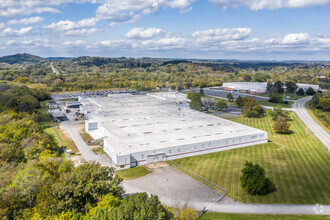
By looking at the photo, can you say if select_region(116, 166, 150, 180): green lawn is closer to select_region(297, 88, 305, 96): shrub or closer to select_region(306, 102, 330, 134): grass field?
select_region(306, 102, 330, 134): grass field

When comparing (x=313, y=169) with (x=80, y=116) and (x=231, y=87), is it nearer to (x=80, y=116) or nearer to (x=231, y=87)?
(x=80, y=116)

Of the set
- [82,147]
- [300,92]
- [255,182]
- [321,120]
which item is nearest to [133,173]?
[82,147]

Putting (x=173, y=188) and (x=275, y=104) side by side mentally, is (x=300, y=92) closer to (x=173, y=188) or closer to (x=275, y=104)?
(x=275, y=104)

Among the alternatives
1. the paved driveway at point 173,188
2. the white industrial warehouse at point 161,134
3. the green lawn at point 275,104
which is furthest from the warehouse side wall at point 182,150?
the green lawn at point 275,104

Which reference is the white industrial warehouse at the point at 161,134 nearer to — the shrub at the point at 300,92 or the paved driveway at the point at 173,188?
the paved driveway at the point at 173,188

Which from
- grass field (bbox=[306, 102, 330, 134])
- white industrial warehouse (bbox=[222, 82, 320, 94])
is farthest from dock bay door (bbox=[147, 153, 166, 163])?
white industrial warehouse (bbox=[222, 82, 320, 94])

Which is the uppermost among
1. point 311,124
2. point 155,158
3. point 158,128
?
point 158,128

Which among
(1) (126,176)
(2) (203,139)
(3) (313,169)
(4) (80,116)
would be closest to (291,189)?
(3) (313,169)
